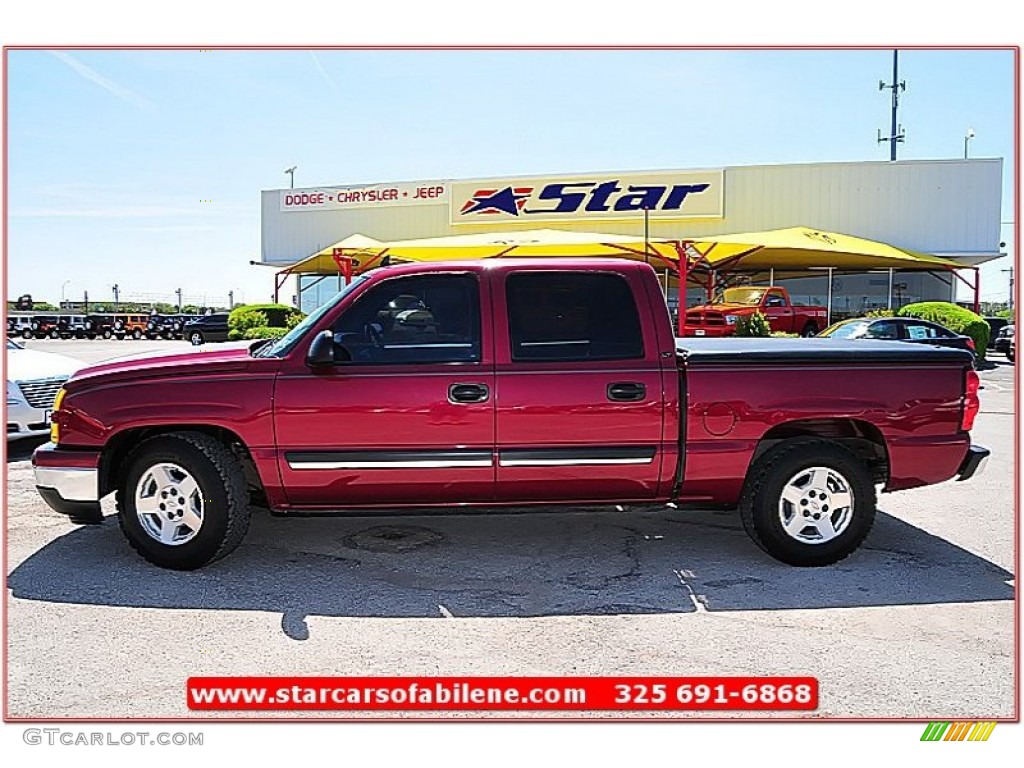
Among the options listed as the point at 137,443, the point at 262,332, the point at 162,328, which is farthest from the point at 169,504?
the point at 162,328

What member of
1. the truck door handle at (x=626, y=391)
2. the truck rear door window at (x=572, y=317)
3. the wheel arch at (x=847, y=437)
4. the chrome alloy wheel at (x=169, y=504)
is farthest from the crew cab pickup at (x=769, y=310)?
the chrome alloy wheel at (x=169, y=504)

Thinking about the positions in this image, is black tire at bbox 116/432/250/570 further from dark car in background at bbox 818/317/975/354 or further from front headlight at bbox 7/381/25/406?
dark car in background at bbox 818/317/975/354

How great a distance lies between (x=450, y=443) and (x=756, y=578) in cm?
188

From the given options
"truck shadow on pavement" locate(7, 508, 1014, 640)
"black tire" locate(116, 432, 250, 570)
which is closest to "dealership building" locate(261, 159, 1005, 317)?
"truck shadow on pavement" locate(7, 508, 1014, 640)

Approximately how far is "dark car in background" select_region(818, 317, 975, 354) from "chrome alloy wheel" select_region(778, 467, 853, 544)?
42.5 feet

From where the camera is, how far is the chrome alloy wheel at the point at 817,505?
18.1 feet

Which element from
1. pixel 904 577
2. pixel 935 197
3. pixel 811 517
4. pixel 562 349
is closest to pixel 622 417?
pixel 562 349

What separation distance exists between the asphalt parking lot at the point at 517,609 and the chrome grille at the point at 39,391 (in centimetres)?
276

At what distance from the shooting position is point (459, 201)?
90.9 feet

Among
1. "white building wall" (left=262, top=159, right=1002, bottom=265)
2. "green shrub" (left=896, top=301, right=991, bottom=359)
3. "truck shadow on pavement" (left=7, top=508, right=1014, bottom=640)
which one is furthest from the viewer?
"white building wall" (left=262, top=159, right=1002, bottom=265)

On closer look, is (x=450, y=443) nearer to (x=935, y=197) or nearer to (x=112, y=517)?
(x=112, y=517)

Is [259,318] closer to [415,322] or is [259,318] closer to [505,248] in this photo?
[505,248]

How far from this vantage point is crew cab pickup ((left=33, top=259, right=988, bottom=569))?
526 centimetres

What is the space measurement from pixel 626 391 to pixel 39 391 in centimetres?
646
